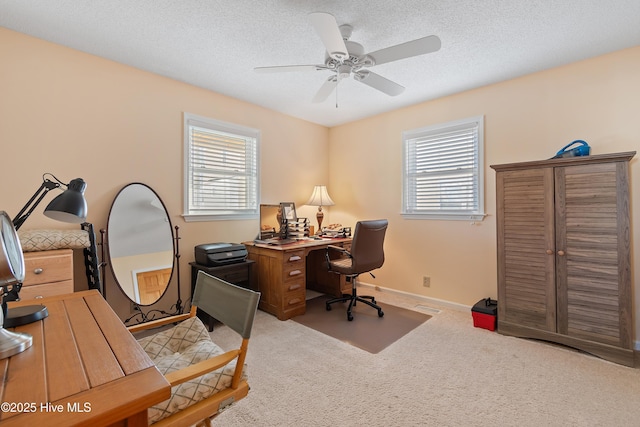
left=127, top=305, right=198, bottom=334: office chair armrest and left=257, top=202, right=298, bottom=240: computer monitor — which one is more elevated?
left=257, top=202, right=298, bottom=240: computer monitor

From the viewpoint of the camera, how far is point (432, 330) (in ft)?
9.64

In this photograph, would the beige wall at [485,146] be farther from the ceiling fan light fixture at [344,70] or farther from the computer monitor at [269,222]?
the ceiling fan light fixture at [344,70]

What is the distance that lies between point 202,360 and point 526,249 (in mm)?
2760

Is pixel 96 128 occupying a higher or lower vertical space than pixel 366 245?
higher

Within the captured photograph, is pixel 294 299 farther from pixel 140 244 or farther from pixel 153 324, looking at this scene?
pixel 153 324

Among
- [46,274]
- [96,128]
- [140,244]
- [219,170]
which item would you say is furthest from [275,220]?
[46,274]

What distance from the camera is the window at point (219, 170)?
10.9ft

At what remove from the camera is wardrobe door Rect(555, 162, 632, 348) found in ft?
7.38

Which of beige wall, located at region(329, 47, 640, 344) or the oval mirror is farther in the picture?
the oval mirror

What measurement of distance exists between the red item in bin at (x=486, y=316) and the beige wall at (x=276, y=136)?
338mm

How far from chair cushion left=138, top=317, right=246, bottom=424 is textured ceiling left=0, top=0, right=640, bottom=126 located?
6.82 ft

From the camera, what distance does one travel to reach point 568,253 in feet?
8.10

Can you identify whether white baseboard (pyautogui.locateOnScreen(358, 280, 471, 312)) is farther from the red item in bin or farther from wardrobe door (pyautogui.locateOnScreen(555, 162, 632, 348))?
wardrobe door (pyautogui.locateOnScreen(555, 162, 632, 348))

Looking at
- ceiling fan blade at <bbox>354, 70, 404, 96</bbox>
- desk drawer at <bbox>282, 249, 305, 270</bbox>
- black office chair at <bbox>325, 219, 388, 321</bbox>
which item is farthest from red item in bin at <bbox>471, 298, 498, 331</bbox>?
ceiling fan blade at <bbox>354, 70, 404, 96</bbox>
